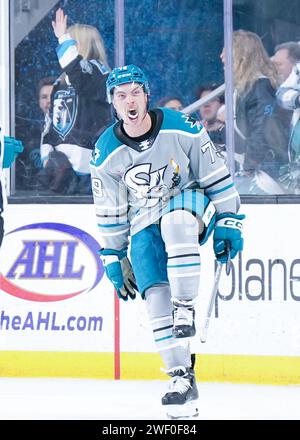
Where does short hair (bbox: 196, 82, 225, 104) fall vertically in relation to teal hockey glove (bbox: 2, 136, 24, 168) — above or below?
above

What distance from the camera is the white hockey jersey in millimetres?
4559

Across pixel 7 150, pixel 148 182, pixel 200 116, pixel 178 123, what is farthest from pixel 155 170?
pixel 200 116

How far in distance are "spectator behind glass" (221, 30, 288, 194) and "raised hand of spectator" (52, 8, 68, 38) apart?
794mm

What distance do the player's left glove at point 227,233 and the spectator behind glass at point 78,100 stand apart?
1.41m

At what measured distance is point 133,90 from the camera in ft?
14.9

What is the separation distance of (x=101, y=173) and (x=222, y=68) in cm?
144

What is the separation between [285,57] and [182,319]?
5.99 ft

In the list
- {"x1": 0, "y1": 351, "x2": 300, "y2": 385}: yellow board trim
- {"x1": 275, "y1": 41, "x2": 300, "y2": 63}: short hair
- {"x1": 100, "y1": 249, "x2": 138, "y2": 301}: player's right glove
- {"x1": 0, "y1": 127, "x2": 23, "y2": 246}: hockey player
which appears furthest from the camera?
{"x1": 275, "y1": 41, "x2": 300, "y2": 63}: short hair

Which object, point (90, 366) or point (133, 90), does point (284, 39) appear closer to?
point (133, 90)

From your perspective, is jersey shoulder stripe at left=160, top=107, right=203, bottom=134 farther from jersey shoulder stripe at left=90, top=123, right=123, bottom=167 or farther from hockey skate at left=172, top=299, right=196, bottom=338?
hockey skate at left=172, top=299, right=196, bottom=338

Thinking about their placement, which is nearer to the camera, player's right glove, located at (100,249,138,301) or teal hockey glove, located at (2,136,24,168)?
player's right glove, located at (100,249,138,301)

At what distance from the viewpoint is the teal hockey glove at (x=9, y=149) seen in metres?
5.48

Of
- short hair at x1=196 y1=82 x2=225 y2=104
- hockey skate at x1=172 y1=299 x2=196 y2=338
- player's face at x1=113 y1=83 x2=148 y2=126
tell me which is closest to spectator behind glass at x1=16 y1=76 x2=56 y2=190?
short hair at x1=196 y1=82 x2=225 y2=104
